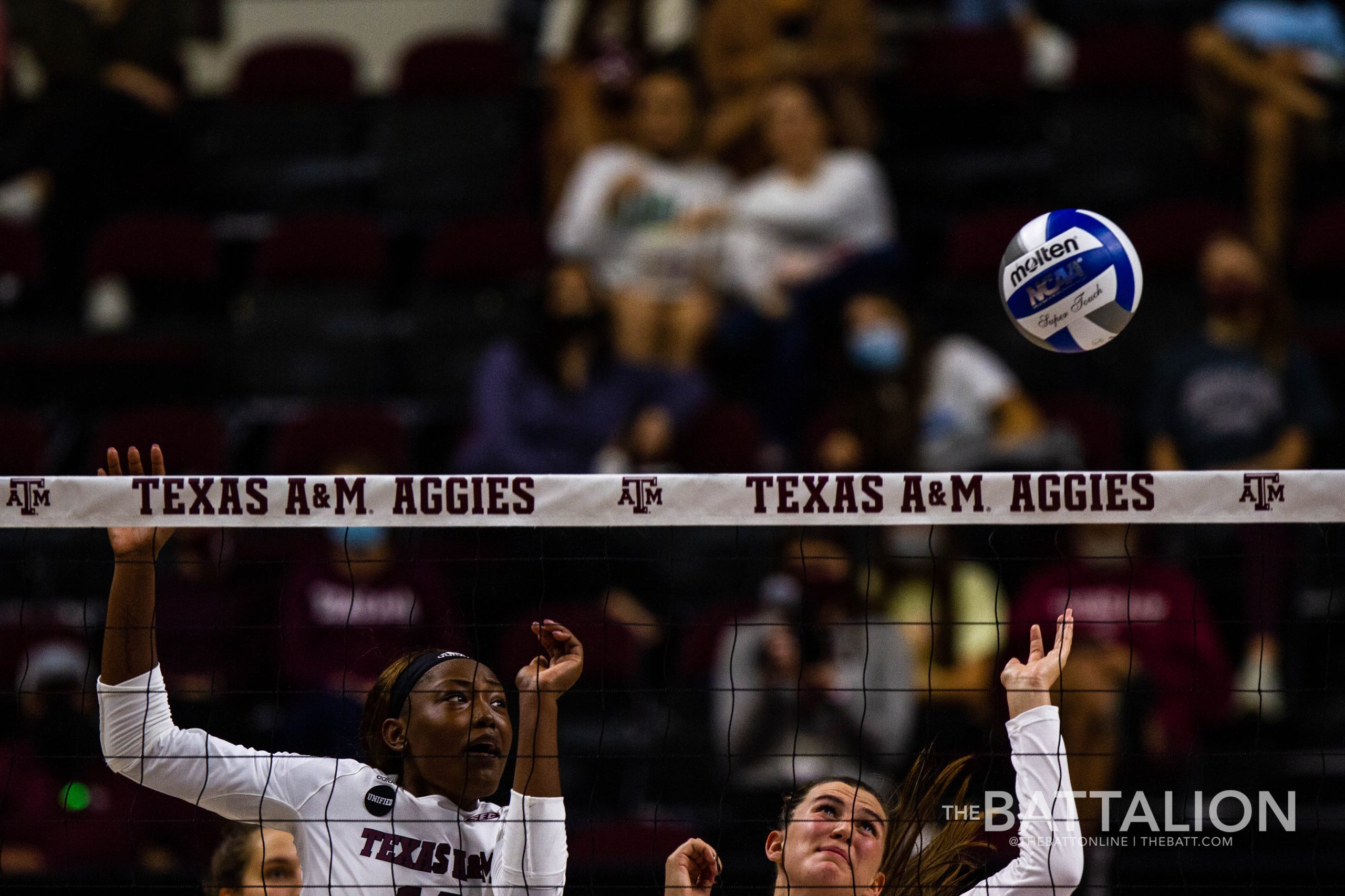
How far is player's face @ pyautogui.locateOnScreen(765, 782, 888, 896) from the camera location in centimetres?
443

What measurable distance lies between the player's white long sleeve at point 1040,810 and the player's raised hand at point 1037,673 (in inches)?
1.3

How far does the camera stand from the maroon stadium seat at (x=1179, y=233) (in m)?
9.92

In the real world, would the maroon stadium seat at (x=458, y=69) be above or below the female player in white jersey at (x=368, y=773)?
above

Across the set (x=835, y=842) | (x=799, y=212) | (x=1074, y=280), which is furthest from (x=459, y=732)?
(x=799, y=212)

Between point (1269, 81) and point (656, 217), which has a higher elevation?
point (1269, 81)

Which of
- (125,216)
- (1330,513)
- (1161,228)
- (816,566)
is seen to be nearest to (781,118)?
(1161,228)

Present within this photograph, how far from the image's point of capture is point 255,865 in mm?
4820

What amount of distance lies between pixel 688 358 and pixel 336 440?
1996mm

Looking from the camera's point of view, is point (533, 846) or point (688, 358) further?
point (688, 358)

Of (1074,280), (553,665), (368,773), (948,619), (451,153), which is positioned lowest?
(368,773)

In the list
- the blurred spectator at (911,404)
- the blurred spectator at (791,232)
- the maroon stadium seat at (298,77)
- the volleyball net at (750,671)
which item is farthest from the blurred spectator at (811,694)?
the maroon stadium seat at (298,77)

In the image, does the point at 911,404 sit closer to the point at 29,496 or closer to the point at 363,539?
the point at 363,539

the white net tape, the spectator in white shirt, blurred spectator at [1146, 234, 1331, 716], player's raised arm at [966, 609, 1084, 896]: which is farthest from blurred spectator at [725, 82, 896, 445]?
player's raised arm at [966, 609, 1084, 896]

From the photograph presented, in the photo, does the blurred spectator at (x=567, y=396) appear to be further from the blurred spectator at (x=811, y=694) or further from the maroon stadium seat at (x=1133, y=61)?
the maroon stadium seat at (x=1133, y=61)
